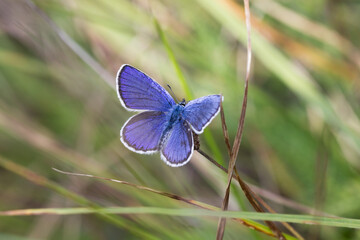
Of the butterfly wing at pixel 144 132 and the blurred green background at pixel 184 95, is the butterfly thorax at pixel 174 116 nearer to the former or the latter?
the butterfly wing at pixel 144 132

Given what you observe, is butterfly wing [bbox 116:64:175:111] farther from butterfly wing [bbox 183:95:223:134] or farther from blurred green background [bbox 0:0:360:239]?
blurred green background [bbox 0:0:360:239]

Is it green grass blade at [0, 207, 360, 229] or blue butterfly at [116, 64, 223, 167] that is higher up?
blue butterfly at [116, 64, 223, 167]

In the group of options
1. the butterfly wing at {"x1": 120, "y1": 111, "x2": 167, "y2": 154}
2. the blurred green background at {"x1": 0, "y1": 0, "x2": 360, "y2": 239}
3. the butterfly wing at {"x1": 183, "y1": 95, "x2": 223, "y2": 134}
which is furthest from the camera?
the blurred green background at {"x1": 0, "y1": 0, "x2": 360, "y2": 239}

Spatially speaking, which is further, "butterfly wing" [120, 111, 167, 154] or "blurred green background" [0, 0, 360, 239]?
"blurred green background" [0, 0, 360, 239]

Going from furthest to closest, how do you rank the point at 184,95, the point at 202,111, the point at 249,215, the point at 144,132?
the point at 184,95 → the point at 144,132 → the point at 202,111 → the point at 249,215

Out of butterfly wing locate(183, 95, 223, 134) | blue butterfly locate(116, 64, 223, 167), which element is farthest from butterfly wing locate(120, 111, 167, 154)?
butterfly wing locate(183, 95, 223, 134)

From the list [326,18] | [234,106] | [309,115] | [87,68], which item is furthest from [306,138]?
[87,68]

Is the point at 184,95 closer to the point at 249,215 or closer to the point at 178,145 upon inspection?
the point at 178,145

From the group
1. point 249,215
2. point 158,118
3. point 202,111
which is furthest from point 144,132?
point 249,215

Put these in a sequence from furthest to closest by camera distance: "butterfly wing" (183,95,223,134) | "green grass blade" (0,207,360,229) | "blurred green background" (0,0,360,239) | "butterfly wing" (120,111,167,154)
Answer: "blurred green background" (0,0,360,239) → "butterfly wing" (120,111,167,154) → "butterfly wing" (183,95,223,134) → "green grass blade" (0,207,360,229)
